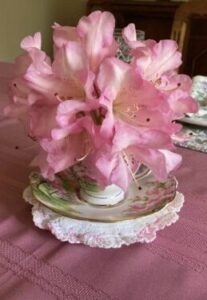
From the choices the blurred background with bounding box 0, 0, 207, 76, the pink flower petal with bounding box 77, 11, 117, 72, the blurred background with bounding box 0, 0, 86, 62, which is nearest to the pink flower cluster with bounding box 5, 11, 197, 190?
the pink flower petal with bounding box 77, 11, 117, 72

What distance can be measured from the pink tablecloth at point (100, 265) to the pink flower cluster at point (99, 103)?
0.09 meters

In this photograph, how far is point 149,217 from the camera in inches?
22.5

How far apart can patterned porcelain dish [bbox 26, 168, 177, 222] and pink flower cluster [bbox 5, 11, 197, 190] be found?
60 mm

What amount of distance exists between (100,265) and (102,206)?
11cm

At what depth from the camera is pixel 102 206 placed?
1.95 feet

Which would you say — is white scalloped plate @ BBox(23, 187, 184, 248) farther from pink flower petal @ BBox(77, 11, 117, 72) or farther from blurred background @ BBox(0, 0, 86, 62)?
blurred background @ BBox(0, 0, 86, 62)

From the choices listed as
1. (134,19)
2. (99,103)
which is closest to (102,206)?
(99,103)

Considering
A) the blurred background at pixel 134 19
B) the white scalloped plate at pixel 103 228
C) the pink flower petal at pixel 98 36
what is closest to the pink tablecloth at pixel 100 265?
the white scalloped plate at pixel 103 228

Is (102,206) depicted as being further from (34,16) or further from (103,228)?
(34,16)

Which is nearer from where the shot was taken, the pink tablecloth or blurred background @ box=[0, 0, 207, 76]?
the pink tablecloth

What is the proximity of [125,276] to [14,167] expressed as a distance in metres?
0.36

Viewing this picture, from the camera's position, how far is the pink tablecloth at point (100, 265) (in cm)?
46

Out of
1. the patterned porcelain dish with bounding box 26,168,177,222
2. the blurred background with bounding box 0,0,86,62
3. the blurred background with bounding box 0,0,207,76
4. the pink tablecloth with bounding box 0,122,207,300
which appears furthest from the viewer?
the blurred background with bounding box 0,0,86,62

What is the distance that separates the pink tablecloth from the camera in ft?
1.51
